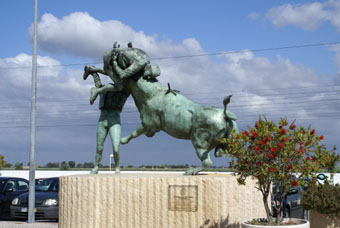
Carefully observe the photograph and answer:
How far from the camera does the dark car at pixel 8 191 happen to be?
14.1 meters

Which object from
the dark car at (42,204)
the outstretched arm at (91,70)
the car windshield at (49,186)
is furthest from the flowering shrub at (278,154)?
the car windshield at (49,186)

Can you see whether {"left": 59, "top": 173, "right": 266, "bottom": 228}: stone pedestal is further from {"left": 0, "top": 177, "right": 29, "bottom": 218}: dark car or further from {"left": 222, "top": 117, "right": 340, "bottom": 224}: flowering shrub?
{"left": 0, "top": 177, "right": 29, "bottom": 218}: dark car

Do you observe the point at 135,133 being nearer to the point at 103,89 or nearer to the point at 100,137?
the point at 100,137

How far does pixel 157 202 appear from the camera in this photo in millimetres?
7367

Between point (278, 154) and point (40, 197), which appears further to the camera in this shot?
point (40, 197)

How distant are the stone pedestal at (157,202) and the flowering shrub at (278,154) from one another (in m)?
0.89

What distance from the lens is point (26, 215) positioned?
13.8m

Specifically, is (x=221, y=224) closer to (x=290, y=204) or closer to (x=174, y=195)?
(x=174, y=195)

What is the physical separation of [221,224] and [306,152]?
5.86ft

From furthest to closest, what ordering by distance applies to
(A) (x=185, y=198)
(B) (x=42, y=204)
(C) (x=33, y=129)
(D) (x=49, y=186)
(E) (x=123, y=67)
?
1. (D) (x=49, y=186)
2. (C) (x=33, y=129)
3. (B) (x=42, y=204)
4. (E) (x=123, y=67)
5. (A) (x=185, y=198)

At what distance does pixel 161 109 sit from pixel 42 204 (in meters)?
6.73

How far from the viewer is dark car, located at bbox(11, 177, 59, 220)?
13.2 metres

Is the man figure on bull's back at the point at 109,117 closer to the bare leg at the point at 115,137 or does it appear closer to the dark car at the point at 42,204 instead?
the bare leg at the point at 115,137

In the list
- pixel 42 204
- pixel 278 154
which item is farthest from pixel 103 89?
pixel 42 204
